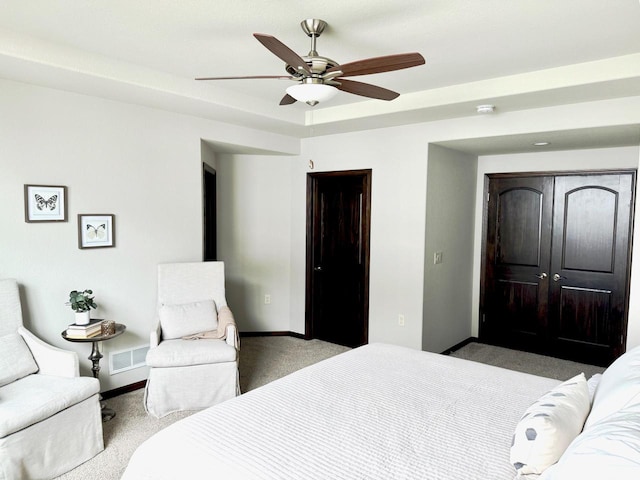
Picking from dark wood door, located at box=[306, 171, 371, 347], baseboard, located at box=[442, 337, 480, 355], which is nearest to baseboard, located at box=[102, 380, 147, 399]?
dark wood door, located at box=[306, 171, 371, 347]

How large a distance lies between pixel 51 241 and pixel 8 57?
1.23m

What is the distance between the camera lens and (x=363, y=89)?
235cm

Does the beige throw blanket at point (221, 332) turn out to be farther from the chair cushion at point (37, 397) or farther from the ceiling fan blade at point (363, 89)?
the ceiling fan blade at point (363, 89)

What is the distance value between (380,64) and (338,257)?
3035 mm

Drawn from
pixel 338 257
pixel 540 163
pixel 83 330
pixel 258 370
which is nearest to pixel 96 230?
pixel 83 330

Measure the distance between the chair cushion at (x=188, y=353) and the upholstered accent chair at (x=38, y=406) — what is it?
50 cm

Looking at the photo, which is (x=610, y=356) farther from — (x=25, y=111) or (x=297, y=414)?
(x=25, y=111)

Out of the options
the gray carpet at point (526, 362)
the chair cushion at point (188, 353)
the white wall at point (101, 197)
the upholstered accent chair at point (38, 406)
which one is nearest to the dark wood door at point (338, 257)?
the gray carpet at point (526, 362)

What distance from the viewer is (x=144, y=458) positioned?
1507 mm

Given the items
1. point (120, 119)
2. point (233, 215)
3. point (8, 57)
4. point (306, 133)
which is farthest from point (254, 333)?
point (8, 57)

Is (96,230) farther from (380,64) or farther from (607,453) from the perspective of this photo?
(607,453)

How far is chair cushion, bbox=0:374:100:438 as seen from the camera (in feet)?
7.00

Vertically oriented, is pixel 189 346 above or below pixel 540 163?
below

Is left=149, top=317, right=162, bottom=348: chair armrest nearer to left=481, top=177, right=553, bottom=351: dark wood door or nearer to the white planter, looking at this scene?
the white planter
